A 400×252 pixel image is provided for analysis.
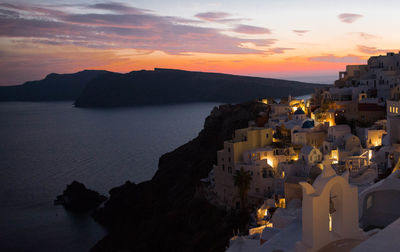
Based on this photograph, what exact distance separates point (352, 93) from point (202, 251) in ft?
75.4

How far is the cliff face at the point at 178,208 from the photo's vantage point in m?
33.4

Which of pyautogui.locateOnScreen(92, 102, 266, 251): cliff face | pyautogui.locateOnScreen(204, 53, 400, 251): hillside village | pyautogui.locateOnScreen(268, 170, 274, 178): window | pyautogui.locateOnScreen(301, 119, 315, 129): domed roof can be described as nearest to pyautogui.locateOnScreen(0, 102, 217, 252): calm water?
pyautogui.locateOnScreen(92, 102, 266, 251): cliff face

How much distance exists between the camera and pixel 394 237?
6984 mm

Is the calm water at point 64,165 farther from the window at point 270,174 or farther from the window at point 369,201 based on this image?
the window at point 369,201

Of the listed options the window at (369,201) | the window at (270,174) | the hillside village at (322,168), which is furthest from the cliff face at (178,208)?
the window at (369,201)

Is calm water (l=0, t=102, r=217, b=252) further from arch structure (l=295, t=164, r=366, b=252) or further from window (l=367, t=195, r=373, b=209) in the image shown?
arch structure (l=295, t=164, r=366, b=252)

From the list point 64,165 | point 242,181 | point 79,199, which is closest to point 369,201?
point 242,181

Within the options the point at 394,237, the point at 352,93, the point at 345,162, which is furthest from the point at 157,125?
the point at 394,237

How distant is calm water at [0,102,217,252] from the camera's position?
4894 cm

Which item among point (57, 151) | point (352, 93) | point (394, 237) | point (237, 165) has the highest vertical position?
point (352, 93)

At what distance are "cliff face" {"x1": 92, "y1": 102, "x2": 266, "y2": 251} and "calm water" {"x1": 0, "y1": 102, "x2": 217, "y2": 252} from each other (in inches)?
164

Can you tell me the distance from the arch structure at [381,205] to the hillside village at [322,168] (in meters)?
0.03

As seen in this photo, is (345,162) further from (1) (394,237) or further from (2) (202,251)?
(1) (394,237)

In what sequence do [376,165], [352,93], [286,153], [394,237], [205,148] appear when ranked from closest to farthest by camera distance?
[394,237]
[376,165]
[286,153]
[352,93]
[205,148]
